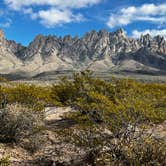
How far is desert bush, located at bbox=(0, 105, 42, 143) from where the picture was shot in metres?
18.0

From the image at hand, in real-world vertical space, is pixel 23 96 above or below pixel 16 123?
above

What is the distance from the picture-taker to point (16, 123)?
1792cm

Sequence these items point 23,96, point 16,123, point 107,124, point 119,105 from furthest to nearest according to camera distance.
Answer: point 23,96
point 16,123
point 107,124
point 119,105

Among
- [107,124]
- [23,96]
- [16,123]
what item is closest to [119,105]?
[107,124]

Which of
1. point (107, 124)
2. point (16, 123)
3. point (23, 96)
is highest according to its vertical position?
point (23, 96)

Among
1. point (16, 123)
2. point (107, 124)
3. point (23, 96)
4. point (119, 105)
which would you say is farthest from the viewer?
point (23, 96)

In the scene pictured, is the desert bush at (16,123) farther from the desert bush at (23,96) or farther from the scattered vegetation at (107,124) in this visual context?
the desert bush at (23,96)

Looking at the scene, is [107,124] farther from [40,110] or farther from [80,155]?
[40,110]

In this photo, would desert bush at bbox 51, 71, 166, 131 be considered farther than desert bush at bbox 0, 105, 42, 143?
No

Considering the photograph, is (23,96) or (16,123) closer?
(16,123)

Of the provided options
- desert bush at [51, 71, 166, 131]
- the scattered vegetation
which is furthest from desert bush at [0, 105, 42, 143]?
desert bush at [51, 71, 166, 131]

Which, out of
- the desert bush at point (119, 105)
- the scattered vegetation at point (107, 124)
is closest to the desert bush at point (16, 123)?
the scattered vegetation at point (107, 124)

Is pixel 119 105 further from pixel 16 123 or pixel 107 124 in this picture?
pixel 16 123

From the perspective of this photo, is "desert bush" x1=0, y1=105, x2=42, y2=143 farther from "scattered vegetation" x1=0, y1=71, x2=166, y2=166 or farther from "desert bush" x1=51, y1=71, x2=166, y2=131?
"desert bush" x1=51, y1=71, x2=166, y2=131
